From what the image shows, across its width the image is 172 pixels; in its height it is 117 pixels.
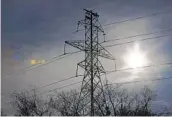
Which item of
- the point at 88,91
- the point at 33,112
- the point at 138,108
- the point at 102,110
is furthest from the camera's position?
the point at 33,112

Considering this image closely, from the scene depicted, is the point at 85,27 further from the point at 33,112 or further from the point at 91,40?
the point at 33,112

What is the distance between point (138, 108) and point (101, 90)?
1242 cm

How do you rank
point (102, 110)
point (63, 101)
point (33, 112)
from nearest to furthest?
1. point (102, 110)
2. point (63, 101)
3. point (33, 112)

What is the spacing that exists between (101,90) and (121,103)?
1352 cm

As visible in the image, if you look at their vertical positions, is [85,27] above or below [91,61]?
above

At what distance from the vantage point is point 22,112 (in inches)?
1561

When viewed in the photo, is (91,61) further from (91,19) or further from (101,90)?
(91,19)

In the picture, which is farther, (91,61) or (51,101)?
(51,101)

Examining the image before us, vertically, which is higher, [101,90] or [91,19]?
[91,19]

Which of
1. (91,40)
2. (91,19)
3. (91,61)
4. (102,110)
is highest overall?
(91,19)

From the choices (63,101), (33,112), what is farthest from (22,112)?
(63,101)

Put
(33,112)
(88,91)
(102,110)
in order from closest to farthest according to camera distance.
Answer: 1. (88,91)
2. (102,110)
3. (33,112)

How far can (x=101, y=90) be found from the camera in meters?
21.1

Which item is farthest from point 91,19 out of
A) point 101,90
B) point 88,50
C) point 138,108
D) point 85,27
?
point 138,108
